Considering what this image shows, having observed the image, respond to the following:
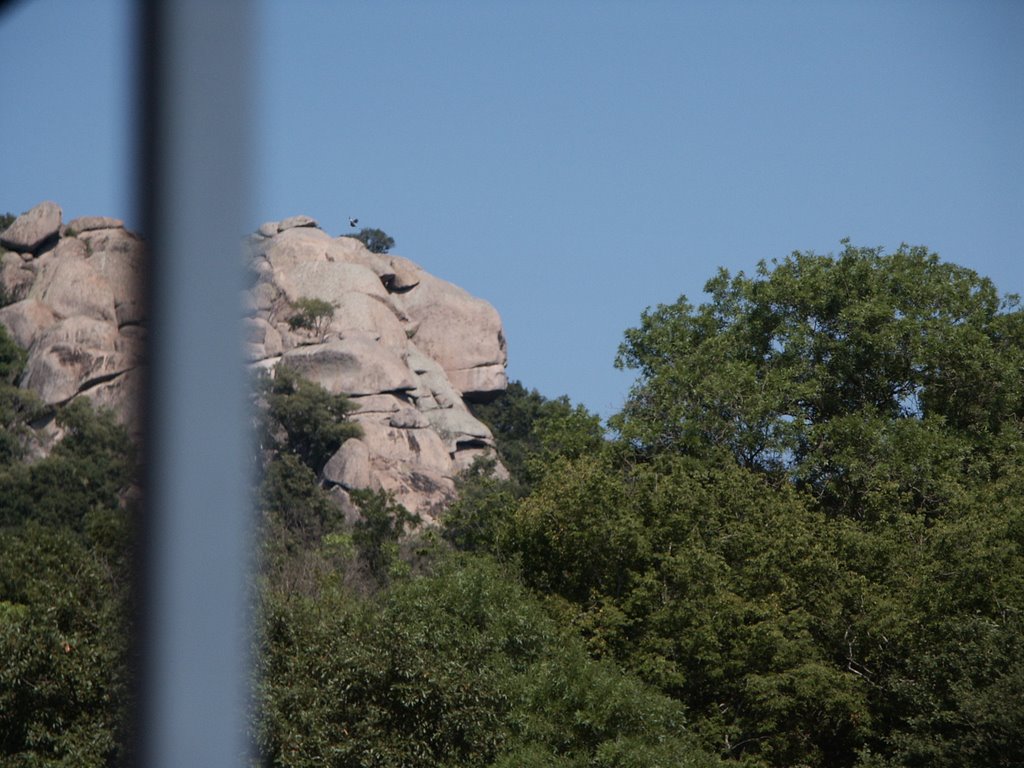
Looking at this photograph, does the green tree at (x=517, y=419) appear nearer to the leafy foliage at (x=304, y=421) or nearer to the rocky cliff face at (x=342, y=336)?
the rocky cliff face at (x=342, y=336)

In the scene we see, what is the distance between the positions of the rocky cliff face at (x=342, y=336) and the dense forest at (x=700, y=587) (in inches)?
744

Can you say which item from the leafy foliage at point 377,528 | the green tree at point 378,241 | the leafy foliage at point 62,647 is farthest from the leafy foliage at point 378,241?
the leafy foliage at point 62,647

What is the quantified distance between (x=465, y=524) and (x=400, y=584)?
6.79 metres

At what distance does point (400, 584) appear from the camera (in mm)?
16703

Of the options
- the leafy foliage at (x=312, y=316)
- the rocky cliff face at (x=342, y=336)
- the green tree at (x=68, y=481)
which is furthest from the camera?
the leafy foliage at (x=312, y=316)

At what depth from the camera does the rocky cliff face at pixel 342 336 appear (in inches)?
1881

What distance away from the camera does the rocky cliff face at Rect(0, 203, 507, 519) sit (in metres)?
47.8

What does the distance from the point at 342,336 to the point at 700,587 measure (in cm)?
3875

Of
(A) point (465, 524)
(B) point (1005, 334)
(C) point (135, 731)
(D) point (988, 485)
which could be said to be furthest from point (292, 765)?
(B) point (1005, 334)

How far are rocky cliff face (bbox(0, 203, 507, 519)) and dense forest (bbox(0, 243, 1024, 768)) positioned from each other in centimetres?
1891

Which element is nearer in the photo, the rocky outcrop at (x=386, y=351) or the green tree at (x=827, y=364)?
the green tree at (x=827, y=364)

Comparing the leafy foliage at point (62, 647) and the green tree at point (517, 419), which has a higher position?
the green tree at point (517, 419)

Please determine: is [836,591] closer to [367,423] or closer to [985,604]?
[985,604]

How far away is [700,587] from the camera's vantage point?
17.1m
